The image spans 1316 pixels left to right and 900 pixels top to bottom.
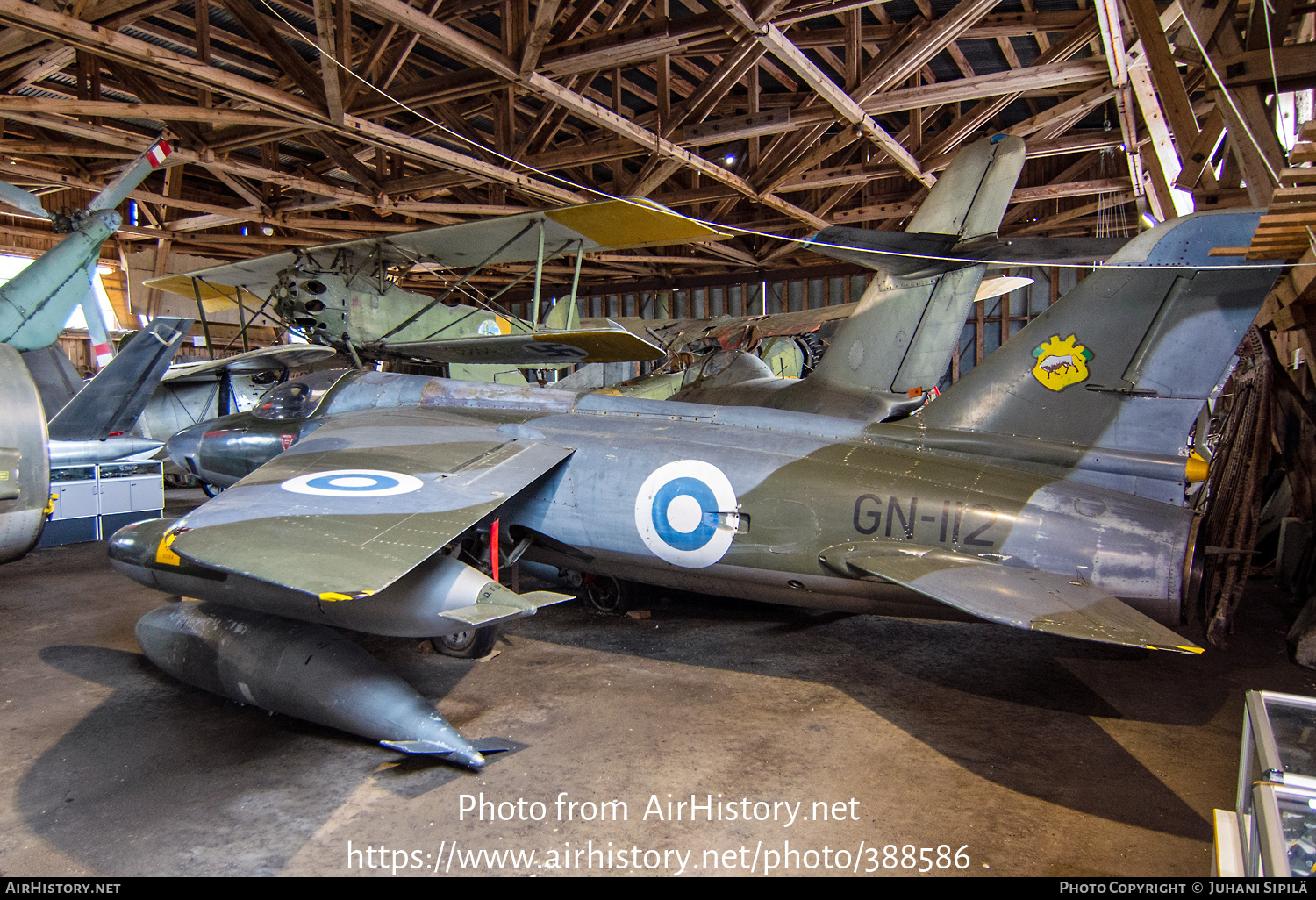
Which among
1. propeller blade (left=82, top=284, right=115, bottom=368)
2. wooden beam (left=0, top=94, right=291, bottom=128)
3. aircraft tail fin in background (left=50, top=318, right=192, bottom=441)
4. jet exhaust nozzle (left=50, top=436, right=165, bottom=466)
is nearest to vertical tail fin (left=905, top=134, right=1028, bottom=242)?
wooden beam (left=0, top=94, right=291, bottom=128)

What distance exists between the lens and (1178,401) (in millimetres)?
4465

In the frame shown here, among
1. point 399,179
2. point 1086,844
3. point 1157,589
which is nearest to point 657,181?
point 399,179

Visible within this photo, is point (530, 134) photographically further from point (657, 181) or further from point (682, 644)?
point (682, 644)

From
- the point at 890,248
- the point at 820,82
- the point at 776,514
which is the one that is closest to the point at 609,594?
the point at 776,514

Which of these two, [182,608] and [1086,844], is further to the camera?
[182,608]

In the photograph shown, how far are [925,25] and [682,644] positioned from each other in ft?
26.7

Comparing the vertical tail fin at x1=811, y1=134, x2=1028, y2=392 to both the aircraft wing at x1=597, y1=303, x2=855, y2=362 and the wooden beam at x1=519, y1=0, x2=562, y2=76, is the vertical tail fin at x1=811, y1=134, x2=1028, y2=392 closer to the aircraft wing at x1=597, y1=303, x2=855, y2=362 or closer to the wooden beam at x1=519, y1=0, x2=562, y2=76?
the wooden beam at x1=519, y1=0, x2=562, y2=76

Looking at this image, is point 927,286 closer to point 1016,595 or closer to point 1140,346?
point 1140,346

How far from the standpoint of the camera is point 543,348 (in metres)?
8.74

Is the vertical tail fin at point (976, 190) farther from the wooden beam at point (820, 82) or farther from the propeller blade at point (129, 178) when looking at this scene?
the propeller blade at point (129, 178)

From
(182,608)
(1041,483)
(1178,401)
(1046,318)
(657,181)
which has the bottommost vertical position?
(182,608)

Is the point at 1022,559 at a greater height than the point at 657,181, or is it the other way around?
the point at 657,181

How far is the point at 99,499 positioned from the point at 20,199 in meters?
3.64

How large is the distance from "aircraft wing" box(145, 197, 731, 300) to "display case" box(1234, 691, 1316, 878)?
601 cm
